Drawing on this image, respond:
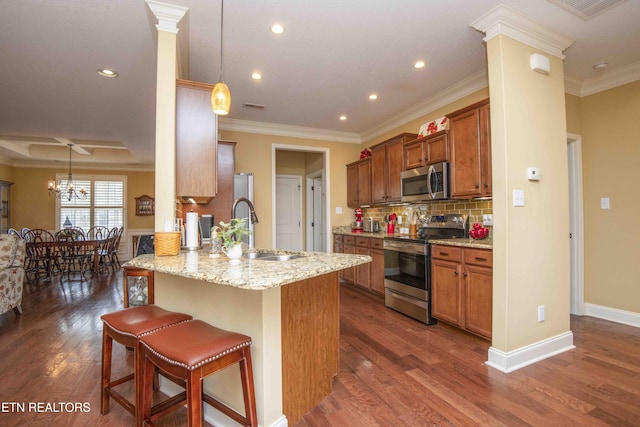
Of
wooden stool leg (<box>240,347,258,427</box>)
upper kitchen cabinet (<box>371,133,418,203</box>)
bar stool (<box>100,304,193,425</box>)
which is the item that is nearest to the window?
upper kitchen cabinet (<box>371,133,418,203</box>)

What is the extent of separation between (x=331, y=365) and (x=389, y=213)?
3.25m

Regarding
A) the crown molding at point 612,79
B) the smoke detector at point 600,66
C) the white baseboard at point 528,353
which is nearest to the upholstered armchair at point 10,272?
the white baseboard at point 528,353

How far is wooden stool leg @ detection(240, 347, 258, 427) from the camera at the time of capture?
54.1 inches

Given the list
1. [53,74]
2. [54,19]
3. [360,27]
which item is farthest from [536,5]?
[53,74]

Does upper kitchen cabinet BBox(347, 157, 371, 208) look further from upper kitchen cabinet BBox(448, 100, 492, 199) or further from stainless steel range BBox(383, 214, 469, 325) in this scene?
upper kitchen cabinet BBox(448, 100, 492, 199)

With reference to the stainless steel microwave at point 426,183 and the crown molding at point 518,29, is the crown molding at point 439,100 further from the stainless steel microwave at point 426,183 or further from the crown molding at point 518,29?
the stainless steel microwave at point 426,183

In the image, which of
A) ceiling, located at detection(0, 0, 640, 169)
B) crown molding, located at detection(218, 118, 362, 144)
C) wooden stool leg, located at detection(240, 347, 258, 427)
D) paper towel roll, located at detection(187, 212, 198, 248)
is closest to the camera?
wooden stool leg, located at detection(240, 347, 258, 427)

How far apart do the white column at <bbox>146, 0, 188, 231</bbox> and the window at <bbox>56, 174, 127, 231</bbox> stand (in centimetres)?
729

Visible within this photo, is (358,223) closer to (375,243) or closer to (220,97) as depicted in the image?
(375,243)

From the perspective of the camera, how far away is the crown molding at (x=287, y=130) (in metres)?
4.78

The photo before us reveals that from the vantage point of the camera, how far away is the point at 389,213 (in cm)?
490

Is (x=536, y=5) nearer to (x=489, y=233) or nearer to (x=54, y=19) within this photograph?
(x=489, y=233)

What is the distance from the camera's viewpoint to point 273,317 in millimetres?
1523

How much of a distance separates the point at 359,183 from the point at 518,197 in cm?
300
